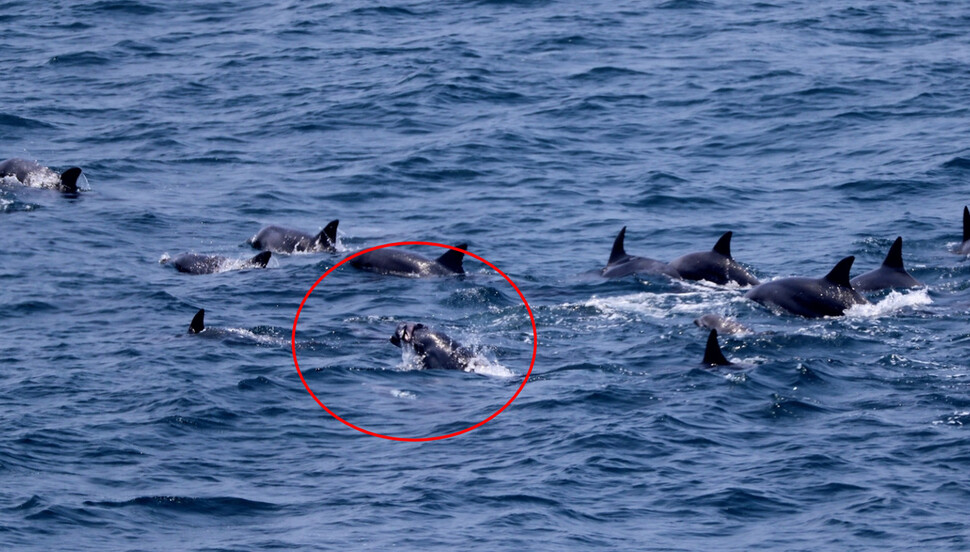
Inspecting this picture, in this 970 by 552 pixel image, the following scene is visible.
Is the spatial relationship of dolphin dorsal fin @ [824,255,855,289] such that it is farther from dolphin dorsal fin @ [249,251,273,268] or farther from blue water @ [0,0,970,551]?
dolphin dorsal fin @ [249,251,273,268]

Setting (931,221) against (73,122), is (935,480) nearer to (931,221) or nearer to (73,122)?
(931,221)

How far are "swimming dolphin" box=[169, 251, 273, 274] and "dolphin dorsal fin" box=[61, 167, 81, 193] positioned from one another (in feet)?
22.1

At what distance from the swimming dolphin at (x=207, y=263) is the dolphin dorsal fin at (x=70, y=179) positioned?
673 centimetres

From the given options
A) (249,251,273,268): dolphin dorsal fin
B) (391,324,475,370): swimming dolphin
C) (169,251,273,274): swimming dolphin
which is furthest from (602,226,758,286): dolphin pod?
(169,251,273,274): swimming dolphin

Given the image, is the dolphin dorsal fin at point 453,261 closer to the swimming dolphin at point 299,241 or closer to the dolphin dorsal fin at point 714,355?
the swimming dolphin at point 299,241

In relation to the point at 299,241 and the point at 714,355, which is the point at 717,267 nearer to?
the point at 714,355

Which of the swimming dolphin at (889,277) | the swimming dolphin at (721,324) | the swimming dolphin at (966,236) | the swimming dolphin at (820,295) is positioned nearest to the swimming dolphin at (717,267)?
the swimming dolphin at (820,295)

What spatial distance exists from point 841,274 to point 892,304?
113 centimetres

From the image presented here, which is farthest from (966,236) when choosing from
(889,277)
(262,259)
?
(262,259)

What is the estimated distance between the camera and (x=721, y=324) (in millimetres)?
23000

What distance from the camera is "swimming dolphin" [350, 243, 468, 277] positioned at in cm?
2716

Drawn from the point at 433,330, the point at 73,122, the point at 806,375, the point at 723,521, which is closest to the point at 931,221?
the point at 806,375

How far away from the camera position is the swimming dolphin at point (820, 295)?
2373 cm

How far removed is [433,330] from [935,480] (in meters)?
8.15
